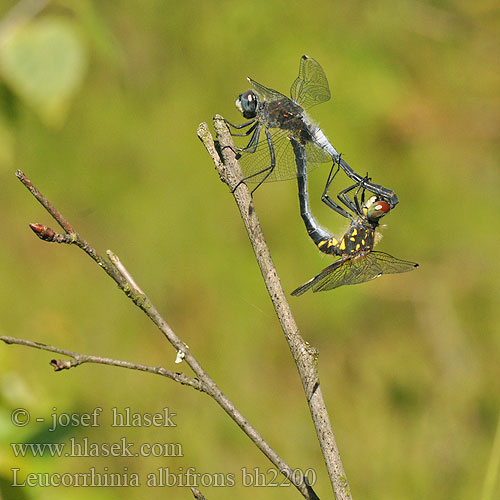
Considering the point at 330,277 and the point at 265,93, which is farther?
the point at 265,93

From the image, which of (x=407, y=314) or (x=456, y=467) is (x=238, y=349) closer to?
(x=407, y=314)

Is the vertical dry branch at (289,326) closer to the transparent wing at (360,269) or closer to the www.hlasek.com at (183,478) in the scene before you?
the transparent wing at (360,269)

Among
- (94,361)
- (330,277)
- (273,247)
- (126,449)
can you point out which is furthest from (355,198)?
(273,247)

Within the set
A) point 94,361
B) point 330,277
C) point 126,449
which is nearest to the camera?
point 94,361

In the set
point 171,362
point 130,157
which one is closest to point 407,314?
point 171,362

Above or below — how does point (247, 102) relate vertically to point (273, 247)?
below

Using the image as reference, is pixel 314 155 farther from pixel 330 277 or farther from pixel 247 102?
pixel 330 277

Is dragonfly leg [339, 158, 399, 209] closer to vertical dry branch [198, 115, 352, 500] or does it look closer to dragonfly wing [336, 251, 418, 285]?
dragonfly wing [336, 251, 418, 285]
